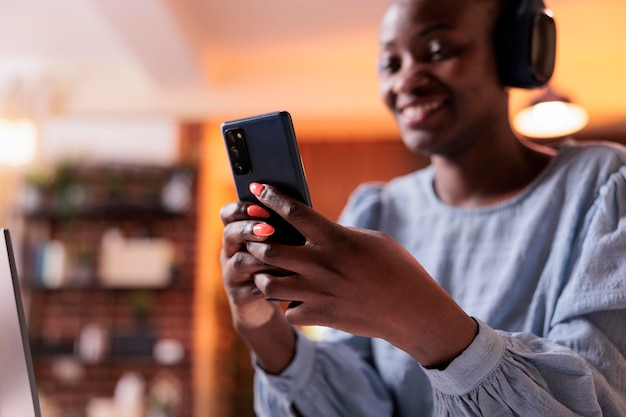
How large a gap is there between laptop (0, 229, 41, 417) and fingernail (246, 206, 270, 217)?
0.22 meters

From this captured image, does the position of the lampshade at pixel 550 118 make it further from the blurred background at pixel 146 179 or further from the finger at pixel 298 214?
the finger at pixel 298 214

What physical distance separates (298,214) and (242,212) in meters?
0.12

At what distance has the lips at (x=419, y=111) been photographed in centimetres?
86

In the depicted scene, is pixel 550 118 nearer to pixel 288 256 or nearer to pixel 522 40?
pixel 522 40

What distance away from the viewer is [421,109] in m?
0.87

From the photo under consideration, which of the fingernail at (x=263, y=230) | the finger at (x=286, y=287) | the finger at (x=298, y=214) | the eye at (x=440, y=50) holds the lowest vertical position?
the finger at (x=286, y=287)

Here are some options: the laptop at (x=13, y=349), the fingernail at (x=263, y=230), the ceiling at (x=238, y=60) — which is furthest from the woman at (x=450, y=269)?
the ceiling at (x=238, y=60)

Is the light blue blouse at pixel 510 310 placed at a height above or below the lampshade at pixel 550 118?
above

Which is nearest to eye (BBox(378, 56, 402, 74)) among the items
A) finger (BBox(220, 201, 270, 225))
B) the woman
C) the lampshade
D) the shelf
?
the woman

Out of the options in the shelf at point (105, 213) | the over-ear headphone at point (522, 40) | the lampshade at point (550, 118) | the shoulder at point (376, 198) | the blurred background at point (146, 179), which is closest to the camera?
the over-ear headphone at point (522, 40)

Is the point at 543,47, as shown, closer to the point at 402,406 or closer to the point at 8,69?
the point at 402,406

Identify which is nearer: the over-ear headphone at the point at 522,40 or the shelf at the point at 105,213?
the over-ear headphone at the point at 522,40

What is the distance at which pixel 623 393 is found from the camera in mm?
676

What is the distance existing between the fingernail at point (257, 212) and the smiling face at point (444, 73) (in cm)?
31
